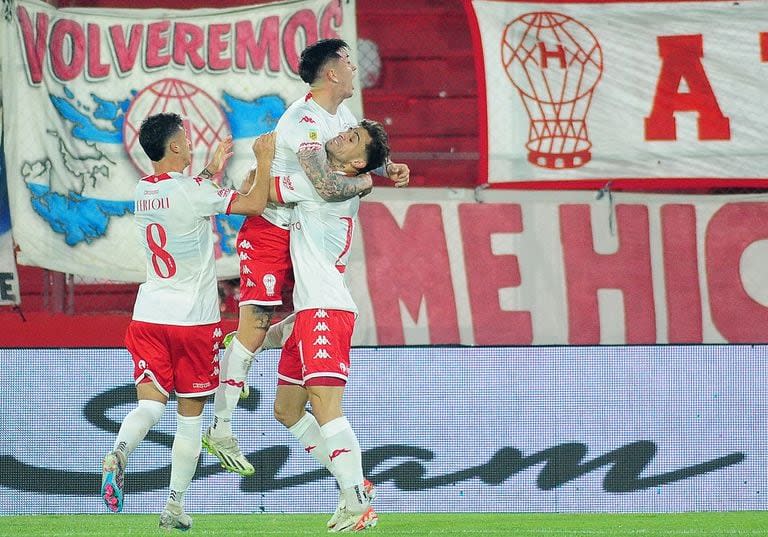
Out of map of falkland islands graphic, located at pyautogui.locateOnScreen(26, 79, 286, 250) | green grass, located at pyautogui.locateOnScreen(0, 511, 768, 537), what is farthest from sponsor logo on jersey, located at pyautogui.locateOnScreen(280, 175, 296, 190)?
map of falkland islands graphic, located at pyautogui.locateOnScreen(26, 79, 286, 250)

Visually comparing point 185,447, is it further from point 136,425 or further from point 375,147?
point 375,147

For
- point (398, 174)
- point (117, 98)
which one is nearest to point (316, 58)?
point (398, 174)

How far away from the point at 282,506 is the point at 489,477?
1028 millimetres

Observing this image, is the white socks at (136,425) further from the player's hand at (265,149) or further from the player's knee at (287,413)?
the player's hand at (265,149)

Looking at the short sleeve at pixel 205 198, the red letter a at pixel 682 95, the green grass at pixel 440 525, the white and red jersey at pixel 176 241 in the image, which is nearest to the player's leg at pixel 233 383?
the white and red jersey at pixel 176 241

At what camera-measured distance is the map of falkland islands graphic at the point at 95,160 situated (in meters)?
9.37

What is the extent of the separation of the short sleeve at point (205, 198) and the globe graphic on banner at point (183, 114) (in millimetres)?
3701

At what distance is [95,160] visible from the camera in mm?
9477

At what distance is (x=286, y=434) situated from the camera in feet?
24.1

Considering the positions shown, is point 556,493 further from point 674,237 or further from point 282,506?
point 674,237

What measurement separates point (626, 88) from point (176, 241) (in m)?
4.53

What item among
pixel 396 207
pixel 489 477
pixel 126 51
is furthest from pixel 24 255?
pixel 489 477

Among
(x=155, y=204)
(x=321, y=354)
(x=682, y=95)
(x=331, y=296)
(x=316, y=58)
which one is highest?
(x=316, y=58)

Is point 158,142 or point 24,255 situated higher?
point 158,142
